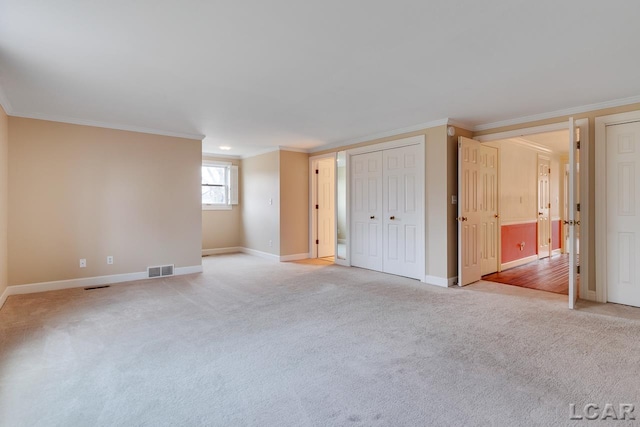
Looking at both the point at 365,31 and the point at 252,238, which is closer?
the point at 365,31

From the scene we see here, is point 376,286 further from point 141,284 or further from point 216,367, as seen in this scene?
point 141,284

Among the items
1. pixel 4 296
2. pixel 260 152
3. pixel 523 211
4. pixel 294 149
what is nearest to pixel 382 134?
pixel 294 149

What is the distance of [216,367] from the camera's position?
7.68ft

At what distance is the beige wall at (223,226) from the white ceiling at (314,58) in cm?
354

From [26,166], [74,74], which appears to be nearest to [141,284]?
[26,166]

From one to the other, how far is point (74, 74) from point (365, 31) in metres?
2.67

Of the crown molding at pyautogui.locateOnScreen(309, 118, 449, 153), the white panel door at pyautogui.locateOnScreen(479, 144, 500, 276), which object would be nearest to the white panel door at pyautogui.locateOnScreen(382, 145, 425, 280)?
the crown molding at pyautogui.locateOnScreen(309, 118, 449, 153)

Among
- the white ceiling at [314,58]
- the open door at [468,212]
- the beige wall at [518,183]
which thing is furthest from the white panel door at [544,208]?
the white ceiling at [314,58]

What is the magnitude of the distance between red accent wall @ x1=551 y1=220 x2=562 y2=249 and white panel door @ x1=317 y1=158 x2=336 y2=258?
16.0ft

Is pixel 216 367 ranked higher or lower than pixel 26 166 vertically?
lower

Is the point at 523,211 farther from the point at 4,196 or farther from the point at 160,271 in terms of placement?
the point at 4,196

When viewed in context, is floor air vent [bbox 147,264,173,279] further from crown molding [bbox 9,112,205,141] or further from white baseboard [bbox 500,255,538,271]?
white baseboard [bbox 500,255,538,271]

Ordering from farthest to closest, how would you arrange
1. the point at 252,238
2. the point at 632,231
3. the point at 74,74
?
the point at 252,238 → the point at 632,231 → the point at 74,74

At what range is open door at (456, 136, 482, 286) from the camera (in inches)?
183
